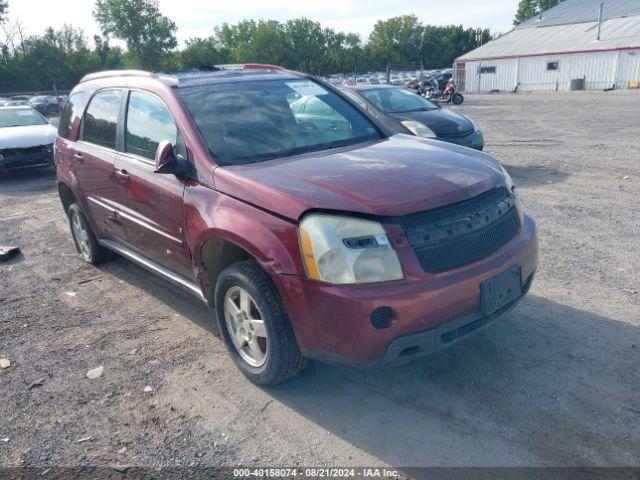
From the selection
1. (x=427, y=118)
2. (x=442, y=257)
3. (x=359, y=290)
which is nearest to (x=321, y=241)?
(x=359, y=290)

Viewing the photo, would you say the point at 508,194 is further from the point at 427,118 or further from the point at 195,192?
the point at 427,118

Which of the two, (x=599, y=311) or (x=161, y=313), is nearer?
(x=599, y=311)

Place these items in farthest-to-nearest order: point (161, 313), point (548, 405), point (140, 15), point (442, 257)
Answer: point (140, 15) < point (161, 313) < point (548, 405) < point (442, 257)

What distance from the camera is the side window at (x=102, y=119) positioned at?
178 inches

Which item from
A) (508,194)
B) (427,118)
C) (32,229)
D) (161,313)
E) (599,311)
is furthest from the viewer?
(427,118)

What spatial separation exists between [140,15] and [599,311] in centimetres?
8752

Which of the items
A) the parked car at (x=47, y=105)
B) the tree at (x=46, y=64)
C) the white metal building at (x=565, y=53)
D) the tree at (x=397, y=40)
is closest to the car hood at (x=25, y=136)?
the parked car at (x=47, y=105)

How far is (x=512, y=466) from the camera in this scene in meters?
2.61

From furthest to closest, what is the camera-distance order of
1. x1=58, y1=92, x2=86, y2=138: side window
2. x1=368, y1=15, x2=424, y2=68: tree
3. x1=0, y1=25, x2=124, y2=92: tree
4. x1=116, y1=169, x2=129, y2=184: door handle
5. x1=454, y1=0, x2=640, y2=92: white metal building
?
x1=368, y1=15, x2=424, y2=68: tree < x1=0, y1=25, x2=124, y2=92: tree < x1=454, y1=0, x2=640, y2=92: white metal building < x1=58, y1=92, x2=86, y2=138: side window < x1=116, y1=169, x2=129, y2=184: door handle

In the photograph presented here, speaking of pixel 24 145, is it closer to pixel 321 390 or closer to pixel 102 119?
pixel 102 119

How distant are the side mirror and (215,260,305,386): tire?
0.79 meters

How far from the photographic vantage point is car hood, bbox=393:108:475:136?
895 centimetres

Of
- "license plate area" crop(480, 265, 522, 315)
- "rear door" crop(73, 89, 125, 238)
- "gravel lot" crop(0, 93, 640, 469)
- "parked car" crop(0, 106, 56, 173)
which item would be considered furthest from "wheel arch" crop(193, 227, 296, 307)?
"parked car" crop(0, 106, 56, 173)

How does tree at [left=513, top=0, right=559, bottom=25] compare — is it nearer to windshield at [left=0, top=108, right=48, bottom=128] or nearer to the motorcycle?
the motorcycle
